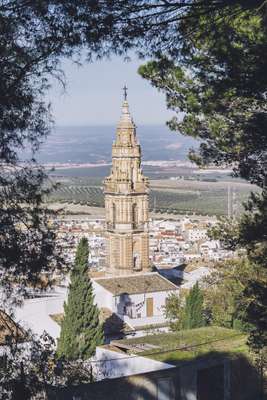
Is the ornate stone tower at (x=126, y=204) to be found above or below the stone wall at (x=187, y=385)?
above

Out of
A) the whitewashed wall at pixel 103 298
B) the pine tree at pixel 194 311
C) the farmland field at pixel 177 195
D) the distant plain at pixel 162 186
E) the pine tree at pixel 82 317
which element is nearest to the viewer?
the pine tree at pixel 82 317

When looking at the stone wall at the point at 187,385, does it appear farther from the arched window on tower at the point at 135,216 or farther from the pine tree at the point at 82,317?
the arched window on tower at the point at 135,216

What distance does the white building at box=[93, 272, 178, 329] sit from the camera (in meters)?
31.6

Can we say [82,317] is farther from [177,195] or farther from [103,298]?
[177,195]

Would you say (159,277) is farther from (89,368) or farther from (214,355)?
(89,368)

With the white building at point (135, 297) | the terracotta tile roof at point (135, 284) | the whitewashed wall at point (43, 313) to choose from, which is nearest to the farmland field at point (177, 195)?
the terracotta tile roof at point (135, 284)

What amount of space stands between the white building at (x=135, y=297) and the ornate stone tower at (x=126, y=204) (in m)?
1.65

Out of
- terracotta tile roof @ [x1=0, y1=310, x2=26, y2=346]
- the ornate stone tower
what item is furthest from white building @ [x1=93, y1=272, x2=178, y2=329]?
terracotta tile roof @ [x1=0, y1=310, x2=26, y2=346]

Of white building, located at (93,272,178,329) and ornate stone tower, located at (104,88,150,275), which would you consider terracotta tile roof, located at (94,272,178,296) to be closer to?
white building, located at (93,272,178,329)

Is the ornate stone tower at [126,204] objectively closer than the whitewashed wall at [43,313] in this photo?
No

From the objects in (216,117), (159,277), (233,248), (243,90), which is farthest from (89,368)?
(159,277)

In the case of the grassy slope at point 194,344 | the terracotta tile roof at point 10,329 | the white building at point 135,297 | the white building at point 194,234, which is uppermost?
the terracotta tile roof at point 10,329

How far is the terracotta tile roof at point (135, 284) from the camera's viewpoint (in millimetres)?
31953

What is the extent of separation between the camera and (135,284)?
32.8 meters
